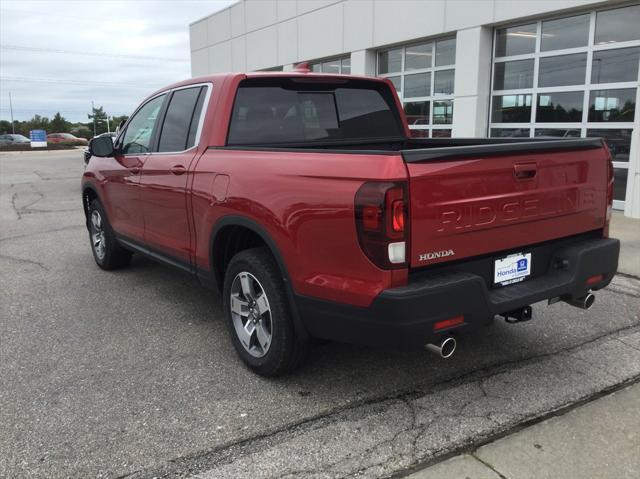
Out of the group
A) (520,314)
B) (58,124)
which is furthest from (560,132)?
(58,124)

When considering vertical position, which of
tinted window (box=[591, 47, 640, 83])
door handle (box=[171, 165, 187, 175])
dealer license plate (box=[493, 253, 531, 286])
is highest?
tinted window (box=[591, 47, 640, 83])

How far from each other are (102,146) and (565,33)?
8106mm

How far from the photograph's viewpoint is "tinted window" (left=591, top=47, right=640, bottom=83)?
29.2 feet

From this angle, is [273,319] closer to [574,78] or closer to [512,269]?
[512,269]

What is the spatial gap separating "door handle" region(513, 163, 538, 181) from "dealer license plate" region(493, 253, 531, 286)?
0.44 m

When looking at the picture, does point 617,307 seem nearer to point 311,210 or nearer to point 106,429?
point 311,210

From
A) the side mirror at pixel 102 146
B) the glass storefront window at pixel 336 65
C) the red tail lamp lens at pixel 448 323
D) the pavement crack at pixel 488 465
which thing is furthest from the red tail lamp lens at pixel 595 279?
the glass storefront window at pixel 336 65

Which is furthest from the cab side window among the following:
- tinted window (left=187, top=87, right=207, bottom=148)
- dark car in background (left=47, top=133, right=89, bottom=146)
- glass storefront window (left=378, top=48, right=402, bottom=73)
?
dark car in background (left=47, top=133, right=89, bottom=146)

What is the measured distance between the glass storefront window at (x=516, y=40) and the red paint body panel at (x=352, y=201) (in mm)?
7723

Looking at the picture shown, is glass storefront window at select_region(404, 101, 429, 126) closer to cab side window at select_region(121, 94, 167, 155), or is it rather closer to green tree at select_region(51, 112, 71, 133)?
cab side window at select_region(121, 94, 167, 155)

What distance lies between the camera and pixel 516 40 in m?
10.7

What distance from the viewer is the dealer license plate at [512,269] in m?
3.16

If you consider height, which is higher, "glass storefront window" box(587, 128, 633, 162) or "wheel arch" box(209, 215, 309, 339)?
"glass storefront window" box(587, 128, 633, 162)

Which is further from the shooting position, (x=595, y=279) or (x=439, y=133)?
(x=439, y=133)
